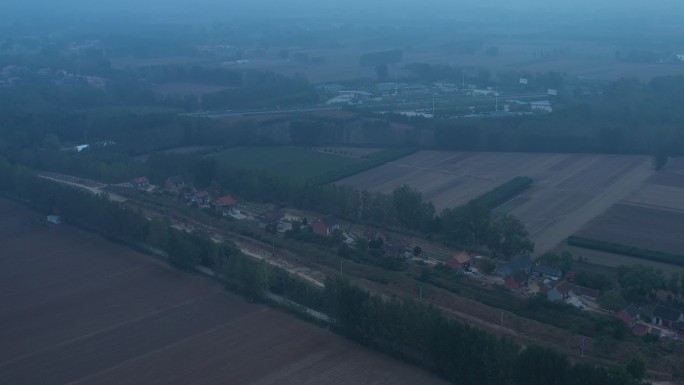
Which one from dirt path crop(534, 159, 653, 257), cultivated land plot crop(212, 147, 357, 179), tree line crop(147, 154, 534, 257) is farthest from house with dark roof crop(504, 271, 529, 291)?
cultivated land plot crop(212, 147, 357, 179)

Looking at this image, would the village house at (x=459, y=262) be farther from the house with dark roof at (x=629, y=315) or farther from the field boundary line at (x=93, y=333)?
the field boundary line at (x=93, y=333)

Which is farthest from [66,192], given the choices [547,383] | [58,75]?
[58,75]

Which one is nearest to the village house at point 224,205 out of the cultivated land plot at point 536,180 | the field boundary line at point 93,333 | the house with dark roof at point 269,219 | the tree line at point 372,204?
the tree line at point 372,204

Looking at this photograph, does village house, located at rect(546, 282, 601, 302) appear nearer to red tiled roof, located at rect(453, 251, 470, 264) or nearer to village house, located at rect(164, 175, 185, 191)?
red tiled roof, located at rect(453, 251, 470, 264)

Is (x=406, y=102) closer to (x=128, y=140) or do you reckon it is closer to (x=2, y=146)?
(x=128, y=140)

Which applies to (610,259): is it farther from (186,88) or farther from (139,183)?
(186,88)

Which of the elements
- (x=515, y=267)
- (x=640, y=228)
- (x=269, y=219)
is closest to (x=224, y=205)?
(x=269, y=219)
